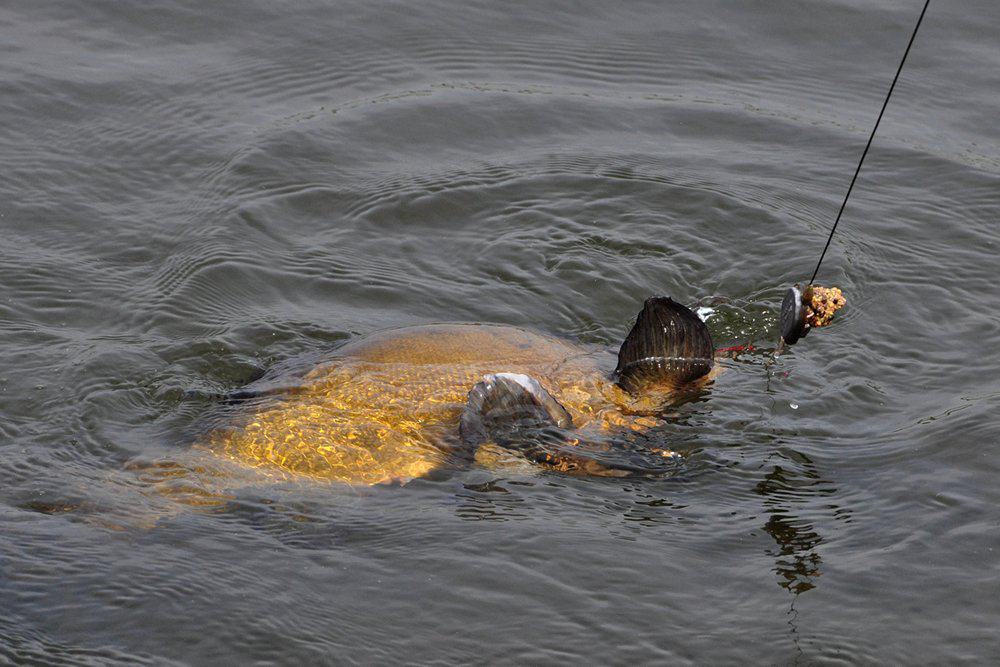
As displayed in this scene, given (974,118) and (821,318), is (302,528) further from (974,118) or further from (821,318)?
(974,118)

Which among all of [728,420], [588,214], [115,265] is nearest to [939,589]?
[728,420]

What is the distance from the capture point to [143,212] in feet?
29.0

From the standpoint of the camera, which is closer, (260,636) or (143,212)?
(260,636)

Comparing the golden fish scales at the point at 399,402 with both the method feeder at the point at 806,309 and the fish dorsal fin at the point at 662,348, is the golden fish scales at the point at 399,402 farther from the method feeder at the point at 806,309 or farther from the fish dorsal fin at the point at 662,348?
the method feeder at the point at 806,309

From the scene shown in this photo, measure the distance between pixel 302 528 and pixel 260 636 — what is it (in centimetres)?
70

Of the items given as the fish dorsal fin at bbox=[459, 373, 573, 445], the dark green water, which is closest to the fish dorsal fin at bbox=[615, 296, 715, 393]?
the dark green water

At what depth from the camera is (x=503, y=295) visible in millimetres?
8125

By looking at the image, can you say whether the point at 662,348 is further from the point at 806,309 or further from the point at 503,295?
the point at 503,295

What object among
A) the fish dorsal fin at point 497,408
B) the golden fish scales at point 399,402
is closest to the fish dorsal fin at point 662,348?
the golden fish scales at point 399,402

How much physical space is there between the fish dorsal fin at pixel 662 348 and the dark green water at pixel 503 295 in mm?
278

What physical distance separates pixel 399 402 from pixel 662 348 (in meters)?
1.39

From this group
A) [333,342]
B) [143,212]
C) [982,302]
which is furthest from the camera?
[143,212]

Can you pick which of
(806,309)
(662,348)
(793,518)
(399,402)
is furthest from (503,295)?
(793,518)

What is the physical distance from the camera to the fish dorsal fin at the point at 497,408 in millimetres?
6188
